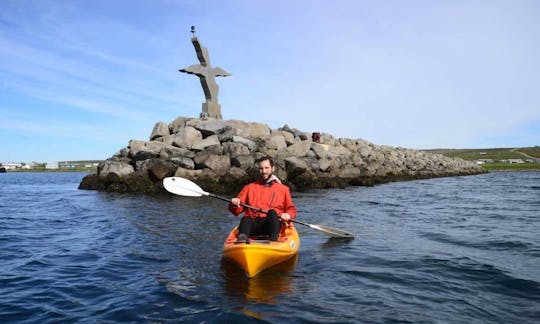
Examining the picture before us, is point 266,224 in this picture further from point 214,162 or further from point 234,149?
point 234,149

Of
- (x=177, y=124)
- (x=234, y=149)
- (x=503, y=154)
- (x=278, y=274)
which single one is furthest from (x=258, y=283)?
(x=503, y=154)

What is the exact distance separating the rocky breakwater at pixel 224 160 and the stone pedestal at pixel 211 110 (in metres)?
1.33

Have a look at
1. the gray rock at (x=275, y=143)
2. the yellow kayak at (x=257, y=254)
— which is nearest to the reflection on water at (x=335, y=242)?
the yellow kayak at (x=257, y=254)

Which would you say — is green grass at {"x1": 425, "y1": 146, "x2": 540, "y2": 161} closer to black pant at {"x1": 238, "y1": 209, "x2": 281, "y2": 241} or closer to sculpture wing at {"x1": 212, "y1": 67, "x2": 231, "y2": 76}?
sculpture wing at {"x1": 212, "y1": 67, "x2": 231, "y2": 76}

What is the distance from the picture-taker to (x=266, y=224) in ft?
24.8

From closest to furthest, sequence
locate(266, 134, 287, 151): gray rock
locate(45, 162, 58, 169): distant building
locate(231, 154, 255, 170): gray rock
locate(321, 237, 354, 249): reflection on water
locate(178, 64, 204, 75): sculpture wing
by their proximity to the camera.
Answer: locate(321, 237, 354, 249): reflection on water, locate(231, 154, 255, 170): gray rock, locate(266, 134, 287, 151): gray rock, locate(178, 64, 204, 75): sculpture wing, locate(45, 162, 58, 169): distant building

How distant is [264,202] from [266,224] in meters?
0.58

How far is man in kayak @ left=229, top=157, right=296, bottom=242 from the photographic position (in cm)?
755

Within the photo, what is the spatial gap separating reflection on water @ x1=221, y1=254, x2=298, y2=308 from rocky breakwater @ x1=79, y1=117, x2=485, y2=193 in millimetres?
13611

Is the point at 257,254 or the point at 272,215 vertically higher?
the point at 272,215

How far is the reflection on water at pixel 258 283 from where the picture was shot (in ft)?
18.1

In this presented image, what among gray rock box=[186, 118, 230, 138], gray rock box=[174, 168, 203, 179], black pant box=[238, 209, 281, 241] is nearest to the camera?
black pant box=[238, 209, 281, 241]

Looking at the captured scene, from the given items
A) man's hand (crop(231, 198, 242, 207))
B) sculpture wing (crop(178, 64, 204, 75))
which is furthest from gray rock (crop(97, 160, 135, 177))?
man's hand (crop(231, 198, 242, 207))

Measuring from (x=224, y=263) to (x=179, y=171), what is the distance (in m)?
14.4
